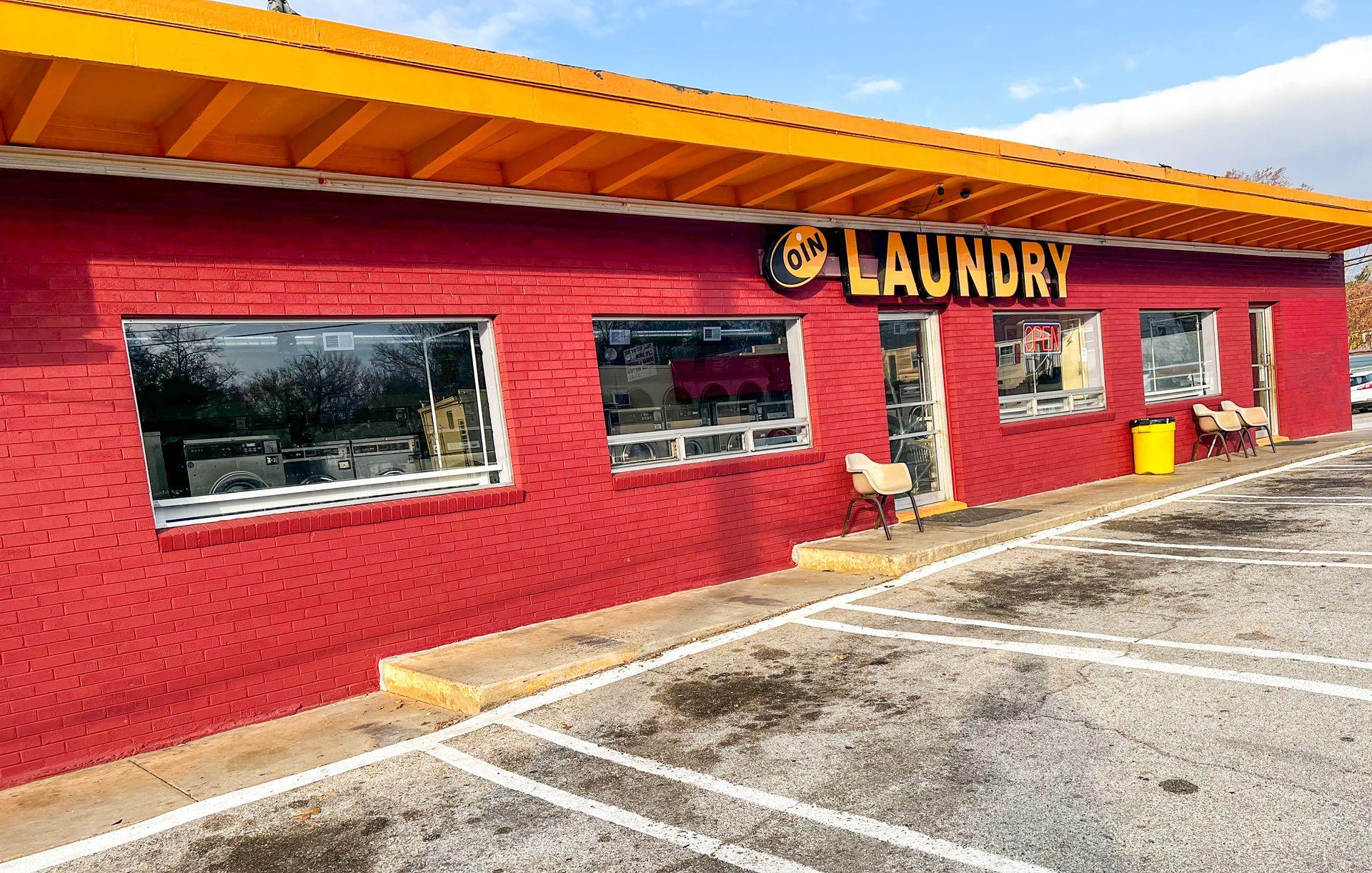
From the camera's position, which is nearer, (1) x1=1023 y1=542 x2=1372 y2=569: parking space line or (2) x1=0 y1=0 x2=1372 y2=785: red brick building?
(2) x1=0 y1=0 x2=1372 y2=785: red brick building

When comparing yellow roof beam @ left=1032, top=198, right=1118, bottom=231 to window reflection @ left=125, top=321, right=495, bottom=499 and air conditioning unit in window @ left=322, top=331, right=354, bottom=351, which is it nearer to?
window reflection @ left=125, top=321, right=495, bottom=499

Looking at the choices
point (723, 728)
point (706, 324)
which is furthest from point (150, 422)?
point (706, 324)

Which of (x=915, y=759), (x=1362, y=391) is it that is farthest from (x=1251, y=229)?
(x=1362, y=391)

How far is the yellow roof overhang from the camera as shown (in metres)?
4.70

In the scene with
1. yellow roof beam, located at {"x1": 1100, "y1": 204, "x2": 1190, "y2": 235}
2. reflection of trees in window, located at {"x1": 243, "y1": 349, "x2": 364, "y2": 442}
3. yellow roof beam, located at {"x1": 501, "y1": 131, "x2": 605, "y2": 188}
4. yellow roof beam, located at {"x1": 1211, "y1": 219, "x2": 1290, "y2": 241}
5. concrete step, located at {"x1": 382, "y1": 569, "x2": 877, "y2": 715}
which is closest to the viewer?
concrete step, located at {"x1": 382, "y1": 569, "x2": 877, "y2": 715}

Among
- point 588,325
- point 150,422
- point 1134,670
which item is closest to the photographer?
point 1134,670

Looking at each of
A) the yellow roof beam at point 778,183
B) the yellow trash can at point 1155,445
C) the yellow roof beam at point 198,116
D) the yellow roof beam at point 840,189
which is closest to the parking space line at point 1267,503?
the yellow trash can at point 1155,445

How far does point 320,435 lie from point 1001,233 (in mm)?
8472

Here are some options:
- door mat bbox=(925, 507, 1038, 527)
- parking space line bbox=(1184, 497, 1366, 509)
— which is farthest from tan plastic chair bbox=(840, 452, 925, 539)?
parking space line bbox=(1184, 497, 1366, 509)

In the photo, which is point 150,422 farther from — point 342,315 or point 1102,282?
point 1102,282

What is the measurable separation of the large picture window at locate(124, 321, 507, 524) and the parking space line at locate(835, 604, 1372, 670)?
326cm

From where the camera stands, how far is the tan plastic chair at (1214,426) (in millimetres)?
13711

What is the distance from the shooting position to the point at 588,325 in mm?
7723

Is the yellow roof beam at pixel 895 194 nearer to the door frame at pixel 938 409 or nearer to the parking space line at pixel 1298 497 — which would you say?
the door frame at pixel 938 409
